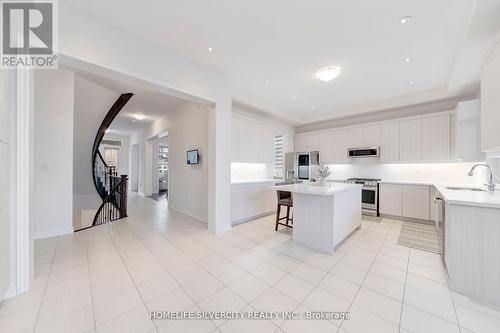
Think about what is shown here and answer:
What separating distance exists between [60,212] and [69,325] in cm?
279

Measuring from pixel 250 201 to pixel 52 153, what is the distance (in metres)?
3.88

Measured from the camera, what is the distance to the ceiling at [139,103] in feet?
12.1

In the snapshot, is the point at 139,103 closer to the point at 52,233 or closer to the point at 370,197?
the point at 52,233

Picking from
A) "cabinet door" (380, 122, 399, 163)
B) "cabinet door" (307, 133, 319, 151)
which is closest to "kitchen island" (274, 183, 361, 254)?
"cabinet door" (380, 122, 399, 163)

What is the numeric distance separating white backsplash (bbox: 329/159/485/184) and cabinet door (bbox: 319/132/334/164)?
35 centimetres

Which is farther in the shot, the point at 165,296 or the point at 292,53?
the point at 292,53

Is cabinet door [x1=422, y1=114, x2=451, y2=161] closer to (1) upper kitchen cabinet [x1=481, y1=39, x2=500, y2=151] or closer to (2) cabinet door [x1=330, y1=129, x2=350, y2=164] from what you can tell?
(2) cabinet door [x1=330, y1=129, x2=350, y2=164]

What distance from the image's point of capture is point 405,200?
4.29 metres

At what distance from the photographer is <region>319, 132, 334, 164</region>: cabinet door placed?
5699 millimetres

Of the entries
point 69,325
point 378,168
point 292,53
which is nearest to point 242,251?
point 69,325

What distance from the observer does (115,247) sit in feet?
9.49

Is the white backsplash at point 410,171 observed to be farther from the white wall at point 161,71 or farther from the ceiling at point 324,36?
the white wall at point 161,71

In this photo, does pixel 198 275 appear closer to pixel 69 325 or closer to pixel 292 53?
pixel 69 325

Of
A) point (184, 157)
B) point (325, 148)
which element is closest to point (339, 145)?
point (325, 148)
